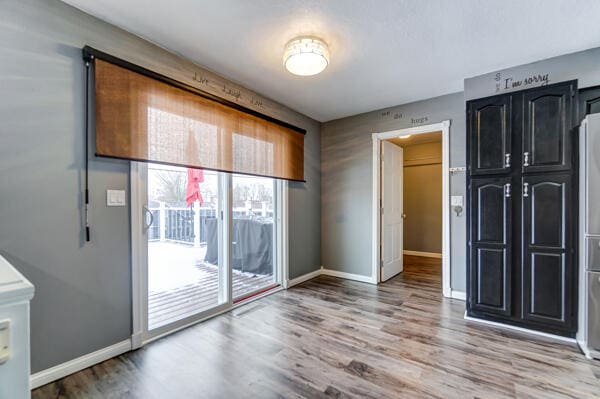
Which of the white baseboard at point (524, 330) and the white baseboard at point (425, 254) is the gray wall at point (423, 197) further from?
the white baseboard at point (524, 330)

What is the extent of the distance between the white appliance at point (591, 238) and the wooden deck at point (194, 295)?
10.5 ft

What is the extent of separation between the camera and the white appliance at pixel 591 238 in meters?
2.04

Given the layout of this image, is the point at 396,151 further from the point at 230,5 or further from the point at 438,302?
the point at 230,5

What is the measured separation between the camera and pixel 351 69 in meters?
2.77

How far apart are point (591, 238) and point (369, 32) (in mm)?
2378

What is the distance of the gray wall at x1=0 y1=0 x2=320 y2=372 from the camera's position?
1677mm

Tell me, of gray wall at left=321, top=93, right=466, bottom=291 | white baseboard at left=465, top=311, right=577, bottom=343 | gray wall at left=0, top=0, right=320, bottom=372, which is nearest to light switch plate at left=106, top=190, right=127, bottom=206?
gray wall at left=0, top=0, right=320, bottom=372

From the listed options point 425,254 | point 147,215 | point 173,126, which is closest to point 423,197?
point 425,254

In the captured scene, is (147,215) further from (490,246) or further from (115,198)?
(490,246)

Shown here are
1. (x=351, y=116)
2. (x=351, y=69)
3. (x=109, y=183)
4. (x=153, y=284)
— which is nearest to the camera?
(x=109, y=183)

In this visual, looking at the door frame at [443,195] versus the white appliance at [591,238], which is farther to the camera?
the door frame at [443,195]

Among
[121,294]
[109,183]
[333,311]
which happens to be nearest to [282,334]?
[333,311]

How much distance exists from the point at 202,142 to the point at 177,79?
61 cm

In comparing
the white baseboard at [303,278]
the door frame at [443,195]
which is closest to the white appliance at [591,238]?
the door frame at [443,195]
